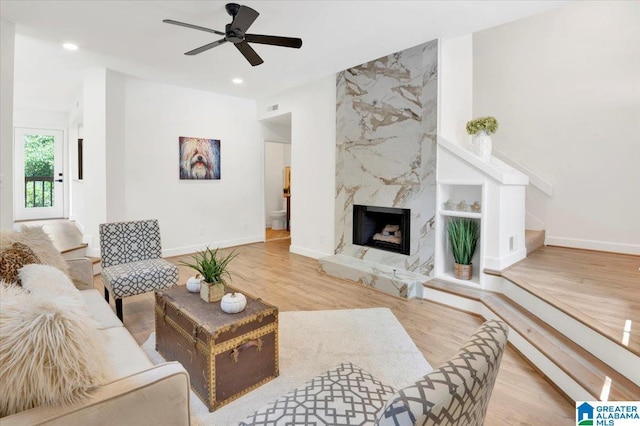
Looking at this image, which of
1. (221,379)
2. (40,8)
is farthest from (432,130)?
(40,8)

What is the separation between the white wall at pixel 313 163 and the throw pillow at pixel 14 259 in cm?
380

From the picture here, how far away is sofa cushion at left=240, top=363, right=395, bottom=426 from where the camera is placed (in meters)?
1.17

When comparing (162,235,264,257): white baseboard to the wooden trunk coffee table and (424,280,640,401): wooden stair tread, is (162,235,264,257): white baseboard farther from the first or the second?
(424,280,640,401): wooden stair tread

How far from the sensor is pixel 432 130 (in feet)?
12.8

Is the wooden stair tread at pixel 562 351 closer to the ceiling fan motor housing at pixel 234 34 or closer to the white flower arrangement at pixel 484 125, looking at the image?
the white flower arrangement at pixel 484 125

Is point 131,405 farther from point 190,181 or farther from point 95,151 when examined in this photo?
point 190,181

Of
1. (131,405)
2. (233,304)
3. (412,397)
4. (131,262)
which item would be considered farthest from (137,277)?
(412,397)

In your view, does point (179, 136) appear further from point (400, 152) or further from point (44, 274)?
point (44, 274)

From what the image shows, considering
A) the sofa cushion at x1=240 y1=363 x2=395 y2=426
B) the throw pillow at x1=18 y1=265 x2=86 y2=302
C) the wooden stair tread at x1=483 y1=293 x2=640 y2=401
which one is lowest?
the wooden stair tread at x1=483 y1=293 x2=640 y2=401

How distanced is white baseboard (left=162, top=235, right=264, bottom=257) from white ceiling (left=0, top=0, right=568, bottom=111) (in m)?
2.87

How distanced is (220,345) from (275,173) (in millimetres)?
7839

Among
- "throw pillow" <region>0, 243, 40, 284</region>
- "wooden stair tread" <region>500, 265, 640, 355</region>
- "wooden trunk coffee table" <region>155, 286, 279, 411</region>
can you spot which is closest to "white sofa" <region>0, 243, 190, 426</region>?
"wooden trunk coffee table" <region>155, 286, 279, 411</region>

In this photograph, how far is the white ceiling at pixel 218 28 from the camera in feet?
10.1

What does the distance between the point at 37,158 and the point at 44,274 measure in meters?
8.19
